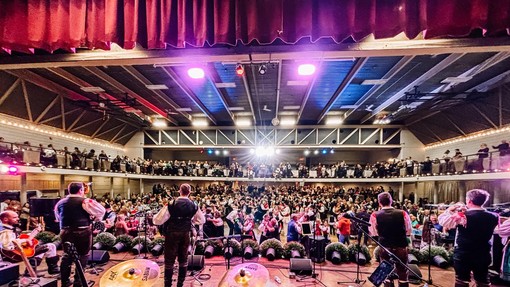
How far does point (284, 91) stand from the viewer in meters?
14.0

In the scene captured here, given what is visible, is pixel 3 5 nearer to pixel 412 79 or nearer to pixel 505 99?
pixel 412 79

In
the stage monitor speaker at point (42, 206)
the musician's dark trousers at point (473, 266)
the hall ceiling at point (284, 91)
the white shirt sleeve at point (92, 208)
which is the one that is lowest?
the stage monitor speaker at point (42, 206)

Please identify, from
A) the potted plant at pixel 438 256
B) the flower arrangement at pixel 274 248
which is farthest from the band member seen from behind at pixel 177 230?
the potted plant at pixel 438 256

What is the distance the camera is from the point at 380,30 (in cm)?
182

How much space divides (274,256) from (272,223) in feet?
7.14

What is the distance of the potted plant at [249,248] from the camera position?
5.97 m

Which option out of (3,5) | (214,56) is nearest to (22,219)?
(3,5)

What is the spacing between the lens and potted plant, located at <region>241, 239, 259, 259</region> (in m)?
5.97

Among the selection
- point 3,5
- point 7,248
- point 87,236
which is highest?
point 3,5

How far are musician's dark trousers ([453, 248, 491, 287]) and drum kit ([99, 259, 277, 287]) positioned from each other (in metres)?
2.31

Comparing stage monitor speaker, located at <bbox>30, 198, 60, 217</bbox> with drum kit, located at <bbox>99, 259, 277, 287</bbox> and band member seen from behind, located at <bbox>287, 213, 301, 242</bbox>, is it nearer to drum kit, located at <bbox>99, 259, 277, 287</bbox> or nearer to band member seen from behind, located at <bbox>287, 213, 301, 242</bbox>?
drum kit, located at <bbox>99, 259, 277, 287</bbox>

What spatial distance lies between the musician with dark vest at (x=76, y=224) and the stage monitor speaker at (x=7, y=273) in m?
0.53

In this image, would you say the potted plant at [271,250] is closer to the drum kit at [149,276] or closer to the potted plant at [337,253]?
the potted plant at [337,253]

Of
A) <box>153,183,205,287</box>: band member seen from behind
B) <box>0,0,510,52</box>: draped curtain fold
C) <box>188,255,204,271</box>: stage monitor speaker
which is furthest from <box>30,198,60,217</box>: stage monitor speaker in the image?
<box>0,0,510,52</box>: draped curtain fold
